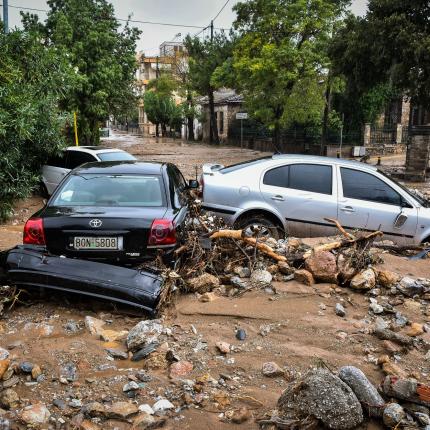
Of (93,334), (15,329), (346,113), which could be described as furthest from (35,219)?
(346,113)

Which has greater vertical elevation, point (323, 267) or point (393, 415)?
point (323, 267)

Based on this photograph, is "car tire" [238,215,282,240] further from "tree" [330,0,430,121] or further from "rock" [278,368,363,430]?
"tree" [330,0,430,121]

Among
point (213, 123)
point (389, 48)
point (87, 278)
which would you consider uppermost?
point (389, 48)

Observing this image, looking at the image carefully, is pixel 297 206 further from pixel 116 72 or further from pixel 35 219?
pixel 116 72

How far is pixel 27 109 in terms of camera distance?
985 centimetres

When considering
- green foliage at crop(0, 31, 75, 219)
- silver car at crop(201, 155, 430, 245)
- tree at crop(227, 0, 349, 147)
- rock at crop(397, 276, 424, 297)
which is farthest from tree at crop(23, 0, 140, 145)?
rock at crop(397, 276, 424, 297)

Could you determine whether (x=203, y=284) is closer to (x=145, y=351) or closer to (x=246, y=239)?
(x=246, y=239)

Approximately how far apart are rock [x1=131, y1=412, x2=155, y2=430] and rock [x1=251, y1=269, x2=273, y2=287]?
8.65ft

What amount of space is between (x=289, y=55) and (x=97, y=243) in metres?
18.7

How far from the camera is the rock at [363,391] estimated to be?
10.1 feet

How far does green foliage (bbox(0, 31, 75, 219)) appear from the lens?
32.6ft

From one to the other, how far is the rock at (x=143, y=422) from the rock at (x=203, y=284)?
2.34 m

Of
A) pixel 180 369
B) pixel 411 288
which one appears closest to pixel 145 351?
pixel 180 369

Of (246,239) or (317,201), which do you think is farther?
(317,201)
